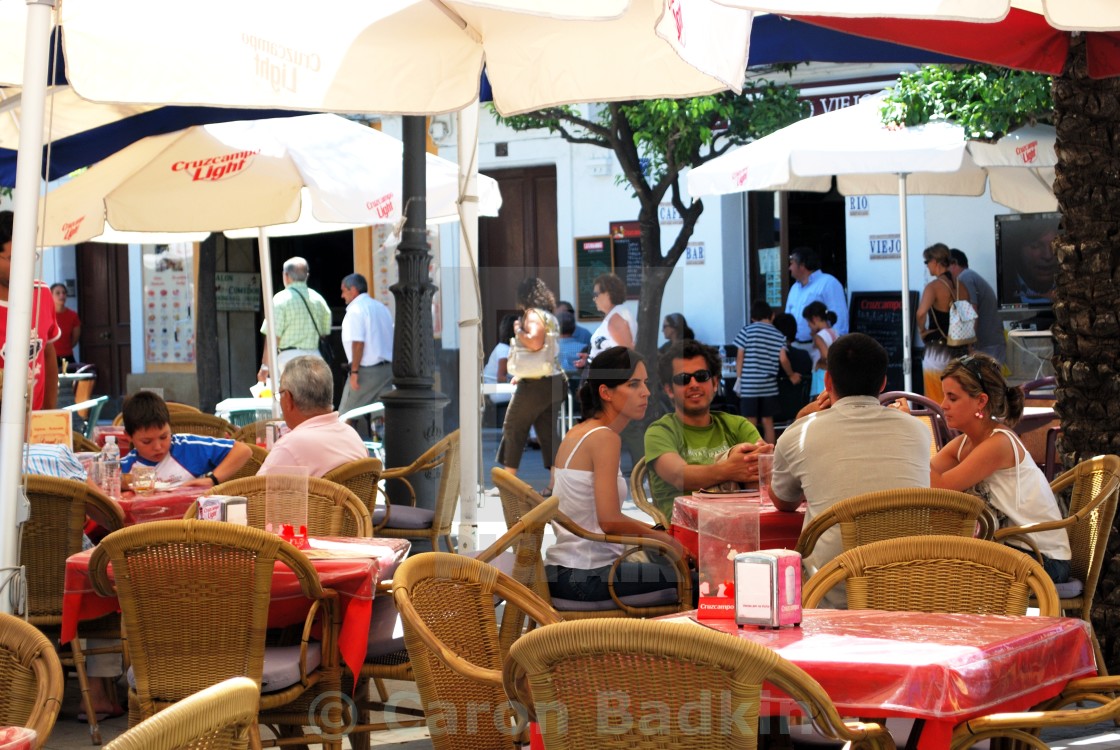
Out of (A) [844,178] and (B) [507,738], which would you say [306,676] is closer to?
(B) [507,738]

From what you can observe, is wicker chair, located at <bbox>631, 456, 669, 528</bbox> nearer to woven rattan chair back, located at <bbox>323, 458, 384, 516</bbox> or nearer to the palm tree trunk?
woven rattan chair back, located at <bbox>323, 458, 384, 516</bbox>

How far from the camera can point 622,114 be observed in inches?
627

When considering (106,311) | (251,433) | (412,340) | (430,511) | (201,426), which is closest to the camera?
(430,511)

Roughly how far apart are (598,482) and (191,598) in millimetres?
1721

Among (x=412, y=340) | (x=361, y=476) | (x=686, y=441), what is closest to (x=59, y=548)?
(x=361, y=476)

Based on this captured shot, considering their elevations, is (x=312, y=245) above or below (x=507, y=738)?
above

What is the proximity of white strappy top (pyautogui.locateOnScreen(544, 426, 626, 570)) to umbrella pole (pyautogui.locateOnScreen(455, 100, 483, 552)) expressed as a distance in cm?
139

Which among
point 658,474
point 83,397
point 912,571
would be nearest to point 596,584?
point 658,474

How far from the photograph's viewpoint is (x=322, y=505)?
5.97 m

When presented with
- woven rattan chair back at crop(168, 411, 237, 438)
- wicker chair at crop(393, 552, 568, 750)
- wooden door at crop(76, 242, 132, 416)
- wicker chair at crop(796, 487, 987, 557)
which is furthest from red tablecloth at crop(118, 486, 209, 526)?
wooden door at crop(76, 242, 132, 416)

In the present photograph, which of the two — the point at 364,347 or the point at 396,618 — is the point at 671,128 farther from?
the point at 396,618

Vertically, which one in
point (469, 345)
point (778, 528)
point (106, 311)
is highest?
point (106, 311)

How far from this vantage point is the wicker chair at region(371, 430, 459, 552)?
7832 mm

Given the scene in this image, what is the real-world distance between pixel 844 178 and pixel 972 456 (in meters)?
8.33
